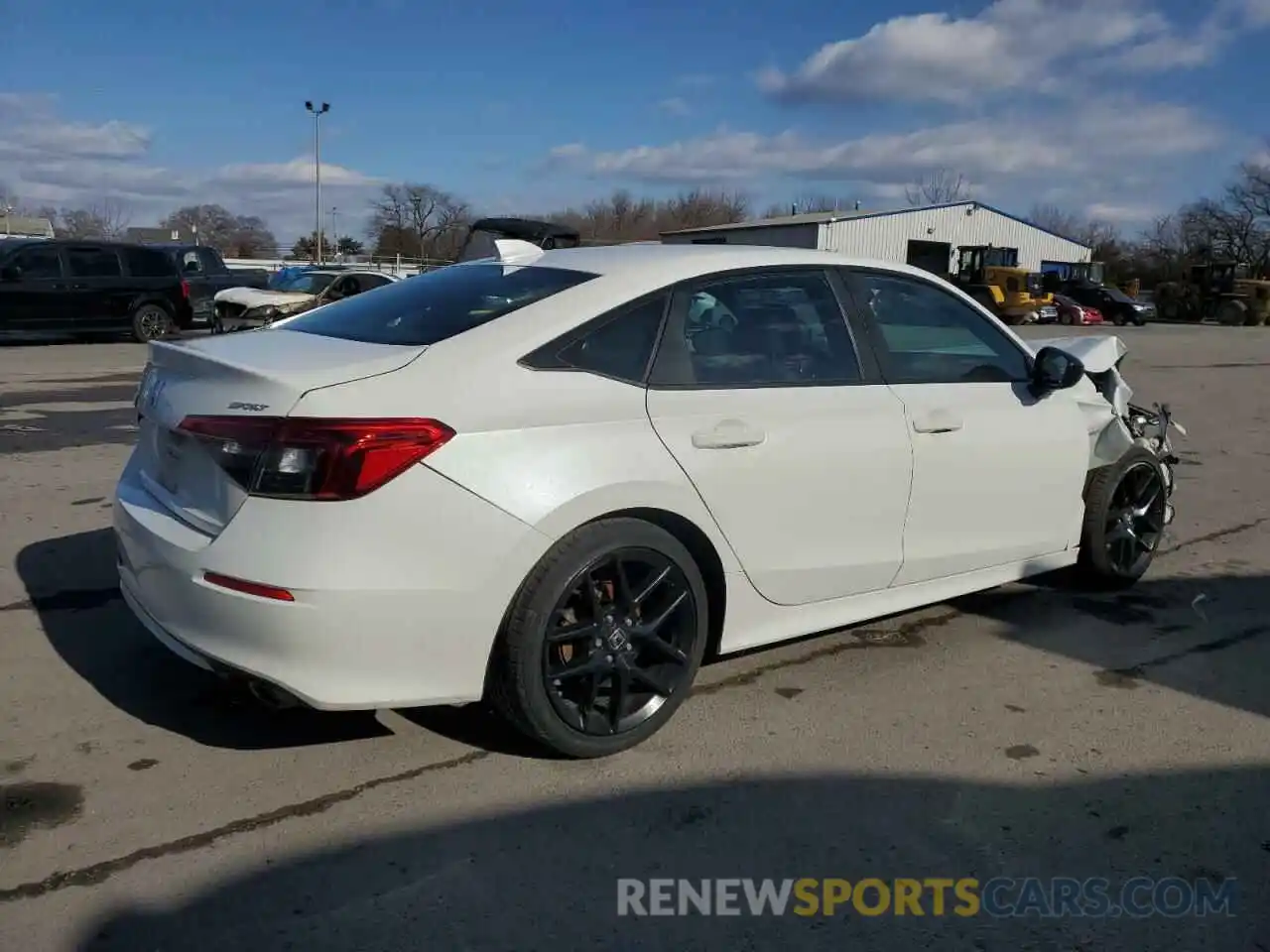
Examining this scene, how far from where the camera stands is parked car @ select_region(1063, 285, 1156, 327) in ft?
144

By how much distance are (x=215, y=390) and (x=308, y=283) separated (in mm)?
18949

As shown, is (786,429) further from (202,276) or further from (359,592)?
(202,276)

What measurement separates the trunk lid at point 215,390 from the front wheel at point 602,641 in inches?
31.7

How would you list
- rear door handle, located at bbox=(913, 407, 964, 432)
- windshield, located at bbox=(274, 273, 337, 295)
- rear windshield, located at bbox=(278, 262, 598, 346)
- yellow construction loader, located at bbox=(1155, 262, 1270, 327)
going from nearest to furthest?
rear windshield, located at bbox=(278, 262, 598, 346)
rear door handle, located at bbox=(913, 407, 964, 432)
windshield, located at bbox=(274, 273, 337, 295)
yellow construction loader, located at bbox=(1155, 262, 1270, 327)

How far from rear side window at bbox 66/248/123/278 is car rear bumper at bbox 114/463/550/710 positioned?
18051mm

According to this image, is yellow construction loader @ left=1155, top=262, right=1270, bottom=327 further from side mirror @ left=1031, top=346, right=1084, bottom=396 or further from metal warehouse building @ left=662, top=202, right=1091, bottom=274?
side mirror @ left=1031, top=346, right=1084, bottom=396

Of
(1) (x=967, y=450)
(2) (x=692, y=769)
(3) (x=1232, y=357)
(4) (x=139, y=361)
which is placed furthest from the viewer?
(3) (x=1232, y=357)

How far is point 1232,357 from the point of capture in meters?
23.8

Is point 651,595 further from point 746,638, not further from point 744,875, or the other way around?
point 744,875

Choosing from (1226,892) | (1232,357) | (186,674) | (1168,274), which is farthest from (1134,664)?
(1168,274)

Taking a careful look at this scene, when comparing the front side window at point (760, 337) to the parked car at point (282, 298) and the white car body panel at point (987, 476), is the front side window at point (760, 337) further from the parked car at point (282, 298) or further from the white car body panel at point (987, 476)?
the parked car at point (282, 298)

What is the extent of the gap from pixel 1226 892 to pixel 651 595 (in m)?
1.75

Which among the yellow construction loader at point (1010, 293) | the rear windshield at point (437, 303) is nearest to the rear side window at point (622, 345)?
the rear windshield at point (437, 303)

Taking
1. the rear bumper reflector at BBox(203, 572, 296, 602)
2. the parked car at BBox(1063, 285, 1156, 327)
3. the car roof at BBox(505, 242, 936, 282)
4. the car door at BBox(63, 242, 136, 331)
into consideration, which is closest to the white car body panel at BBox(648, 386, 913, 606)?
the car roof at BBox(505, 242, 936, 282)
